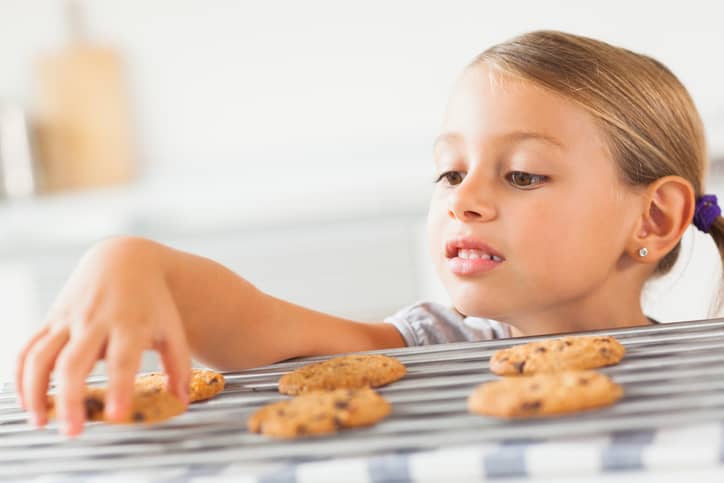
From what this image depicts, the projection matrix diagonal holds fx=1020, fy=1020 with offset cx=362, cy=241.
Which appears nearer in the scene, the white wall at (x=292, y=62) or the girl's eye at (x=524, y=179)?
the girl's eye at (x=524, y=179)

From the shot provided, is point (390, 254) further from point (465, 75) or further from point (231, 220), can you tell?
point (465, 75)

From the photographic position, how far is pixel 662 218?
1186 mm

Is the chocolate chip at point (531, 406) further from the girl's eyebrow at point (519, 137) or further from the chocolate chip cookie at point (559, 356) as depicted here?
the girl's eyebrow at point (519, 137)

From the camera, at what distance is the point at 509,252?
3.40ft

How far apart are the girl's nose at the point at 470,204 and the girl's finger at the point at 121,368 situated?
0.40 metres

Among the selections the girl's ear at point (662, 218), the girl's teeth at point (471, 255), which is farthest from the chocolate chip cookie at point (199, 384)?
the girl's ear at point (662, 218)

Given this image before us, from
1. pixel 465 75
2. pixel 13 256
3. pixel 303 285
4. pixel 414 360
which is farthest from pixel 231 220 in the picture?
pixel 414 360

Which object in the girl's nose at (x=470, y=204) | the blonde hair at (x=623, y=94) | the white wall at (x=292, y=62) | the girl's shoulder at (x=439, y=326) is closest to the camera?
the girl's nose at (x=470, y=204)

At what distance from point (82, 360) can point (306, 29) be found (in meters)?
2.49

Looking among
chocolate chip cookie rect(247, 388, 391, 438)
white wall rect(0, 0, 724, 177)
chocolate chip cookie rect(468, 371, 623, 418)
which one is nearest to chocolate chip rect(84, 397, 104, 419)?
chocolate chip cookie rect(247, 388, 391, 438)

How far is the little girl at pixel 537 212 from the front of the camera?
Answer: 1021 millimetres

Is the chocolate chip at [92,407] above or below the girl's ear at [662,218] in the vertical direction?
below

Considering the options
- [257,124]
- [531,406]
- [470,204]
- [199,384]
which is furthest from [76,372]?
[257,124]

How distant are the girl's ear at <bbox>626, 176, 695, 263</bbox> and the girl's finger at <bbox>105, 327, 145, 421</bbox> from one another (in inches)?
25.8
